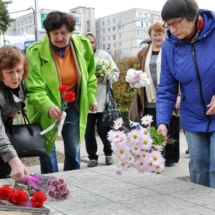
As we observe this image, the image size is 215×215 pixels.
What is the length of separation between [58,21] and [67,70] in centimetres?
42

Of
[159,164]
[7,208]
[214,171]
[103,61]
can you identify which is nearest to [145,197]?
[159,164]

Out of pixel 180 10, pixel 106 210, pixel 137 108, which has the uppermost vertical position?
pixel 180 10

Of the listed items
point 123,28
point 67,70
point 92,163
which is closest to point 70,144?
point 67,70

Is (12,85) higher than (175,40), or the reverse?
(175,40)

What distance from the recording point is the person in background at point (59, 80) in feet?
11.8

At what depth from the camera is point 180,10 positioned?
274 cm

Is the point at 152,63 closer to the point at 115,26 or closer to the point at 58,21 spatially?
the point at 58,21

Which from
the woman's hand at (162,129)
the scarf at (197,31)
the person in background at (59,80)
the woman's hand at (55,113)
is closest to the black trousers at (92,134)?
the person in background at (59,80)

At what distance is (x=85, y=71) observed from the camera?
12.6 ft

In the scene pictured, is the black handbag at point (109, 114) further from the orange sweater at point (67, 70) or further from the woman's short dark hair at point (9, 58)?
the woman's short dark hair at point (9, 58)

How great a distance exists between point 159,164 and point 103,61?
10.8 ft

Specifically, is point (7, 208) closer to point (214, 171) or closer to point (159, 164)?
point (159, 164)

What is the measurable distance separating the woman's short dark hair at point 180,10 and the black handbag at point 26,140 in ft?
4.45

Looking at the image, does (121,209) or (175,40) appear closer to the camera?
(121,209)
